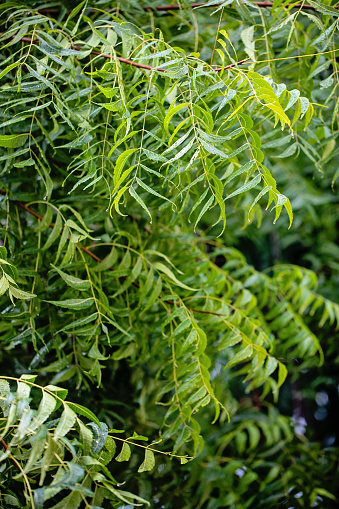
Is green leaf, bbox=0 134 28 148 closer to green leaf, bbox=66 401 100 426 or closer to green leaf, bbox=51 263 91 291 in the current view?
green leaf, bbox=51 263 91 291

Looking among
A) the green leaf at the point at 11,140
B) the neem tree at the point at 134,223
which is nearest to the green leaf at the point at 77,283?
the neem tree at the point at 134,223

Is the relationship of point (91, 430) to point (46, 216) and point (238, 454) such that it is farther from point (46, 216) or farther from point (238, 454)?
point (238, 454)

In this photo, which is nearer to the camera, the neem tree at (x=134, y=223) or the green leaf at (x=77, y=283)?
the neem tree at (x=134, y=223)

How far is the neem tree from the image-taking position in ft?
1.77

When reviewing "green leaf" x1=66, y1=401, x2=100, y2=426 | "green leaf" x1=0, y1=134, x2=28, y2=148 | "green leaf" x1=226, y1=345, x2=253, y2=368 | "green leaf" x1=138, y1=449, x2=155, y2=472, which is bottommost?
"green leaf" x1=226, y1=345, x2=253, y2=368

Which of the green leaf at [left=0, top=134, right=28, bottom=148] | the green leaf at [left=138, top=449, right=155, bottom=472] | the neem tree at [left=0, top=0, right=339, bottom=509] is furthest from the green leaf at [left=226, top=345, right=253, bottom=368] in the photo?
the green leaf at [left=0, top=134, right=28, bottom=148]

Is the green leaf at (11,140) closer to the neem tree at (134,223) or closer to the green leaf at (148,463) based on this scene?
the neem tree at (134,223)

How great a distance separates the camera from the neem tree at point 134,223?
541 millimetres

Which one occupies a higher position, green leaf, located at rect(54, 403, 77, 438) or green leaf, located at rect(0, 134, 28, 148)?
green leaf, located at rect(0, 134, 28, 148)

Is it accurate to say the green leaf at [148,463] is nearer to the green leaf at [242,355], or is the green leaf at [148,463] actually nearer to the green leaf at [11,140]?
the green leaf at [242,355]

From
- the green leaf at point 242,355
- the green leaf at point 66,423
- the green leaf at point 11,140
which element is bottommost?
the green leaf at point 242,355

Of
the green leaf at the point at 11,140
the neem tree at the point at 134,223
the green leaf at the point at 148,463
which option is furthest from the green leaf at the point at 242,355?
the green leaf at the point at 11,140

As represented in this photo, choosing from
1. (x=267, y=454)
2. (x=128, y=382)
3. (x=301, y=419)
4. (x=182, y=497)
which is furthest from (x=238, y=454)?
(x=301, y=419)

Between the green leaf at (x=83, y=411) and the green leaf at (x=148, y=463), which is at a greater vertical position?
the green leaf at (x=83, y=411)
